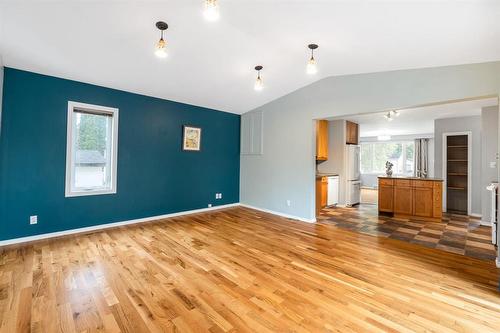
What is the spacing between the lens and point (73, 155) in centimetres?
384

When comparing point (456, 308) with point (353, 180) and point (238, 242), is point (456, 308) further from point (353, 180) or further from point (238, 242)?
point (353, 180)

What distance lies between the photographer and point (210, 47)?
3268mm

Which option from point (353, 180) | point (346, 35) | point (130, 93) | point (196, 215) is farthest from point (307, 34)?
point (353, 180)

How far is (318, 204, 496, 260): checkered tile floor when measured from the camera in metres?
3.45

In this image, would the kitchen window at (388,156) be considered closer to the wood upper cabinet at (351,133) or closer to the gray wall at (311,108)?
the wood upper cabinet at (351,133)

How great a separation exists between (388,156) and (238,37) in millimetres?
10053

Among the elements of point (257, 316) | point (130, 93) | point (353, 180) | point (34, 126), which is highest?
point (130, 93)

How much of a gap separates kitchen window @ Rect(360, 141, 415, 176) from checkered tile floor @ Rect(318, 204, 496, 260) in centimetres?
521

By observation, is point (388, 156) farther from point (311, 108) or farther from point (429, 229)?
point (311, 108)

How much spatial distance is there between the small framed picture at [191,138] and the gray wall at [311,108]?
145 centimetres

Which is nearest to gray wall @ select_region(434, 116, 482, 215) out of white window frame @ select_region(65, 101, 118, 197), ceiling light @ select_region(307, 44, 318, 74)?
ceiling light @ select_region(307, 44, 318, 74)

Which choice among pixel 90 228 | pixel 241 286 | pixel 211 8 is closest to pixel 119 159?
pixel 90 228

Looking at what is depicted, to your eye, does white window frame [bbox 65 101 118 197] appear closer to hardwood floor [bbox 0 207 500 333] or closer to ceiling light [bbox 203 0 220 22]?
hardwood floor [bbox 0 207 500 333]

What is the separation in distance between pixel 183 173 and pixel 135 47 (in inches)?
110
